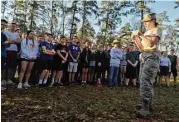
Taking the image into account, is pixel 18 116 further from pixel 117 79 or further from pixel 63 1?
pixel 63 1

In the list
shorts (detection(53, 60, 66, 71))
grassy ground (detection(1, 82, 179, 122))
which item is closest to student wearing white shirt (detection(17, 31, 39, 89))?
shorts (detection(53, 60, 66, 71))

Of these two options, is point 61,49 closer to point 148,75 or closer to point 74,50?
point 74,50

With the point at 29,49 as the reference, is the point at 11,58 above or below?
below

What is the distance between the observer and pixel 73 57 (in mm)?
13531

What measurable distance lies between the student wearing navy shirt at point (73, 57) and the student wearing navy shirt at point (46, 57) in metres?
1.31

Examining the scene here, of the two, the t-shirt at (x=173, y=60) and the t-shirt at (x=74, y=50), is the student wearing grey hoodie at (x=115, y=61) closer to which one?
the t-shirt at (x=74, y=50)

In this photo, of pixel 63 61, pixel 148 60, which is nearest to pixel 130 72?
pixel 63 61

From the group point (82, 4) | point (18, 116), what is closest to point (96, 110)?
point (18, 116)

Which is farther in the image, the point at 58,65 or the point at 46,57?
the point at 58,65

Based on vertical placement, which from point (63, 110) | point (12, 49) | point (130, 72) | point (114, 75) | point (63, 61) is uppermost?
point (12, 49)

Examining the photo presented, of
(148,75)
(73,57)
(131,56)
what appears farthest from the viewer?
(131,56)

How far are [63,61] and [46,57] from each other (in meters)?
0.91

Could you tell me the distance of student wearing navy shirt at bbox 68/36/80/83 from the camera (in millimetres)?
13469

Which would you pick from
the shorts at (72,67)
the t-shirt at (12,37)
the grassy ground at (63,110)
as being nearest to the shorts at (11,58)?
the t-shirt at (12,37)
